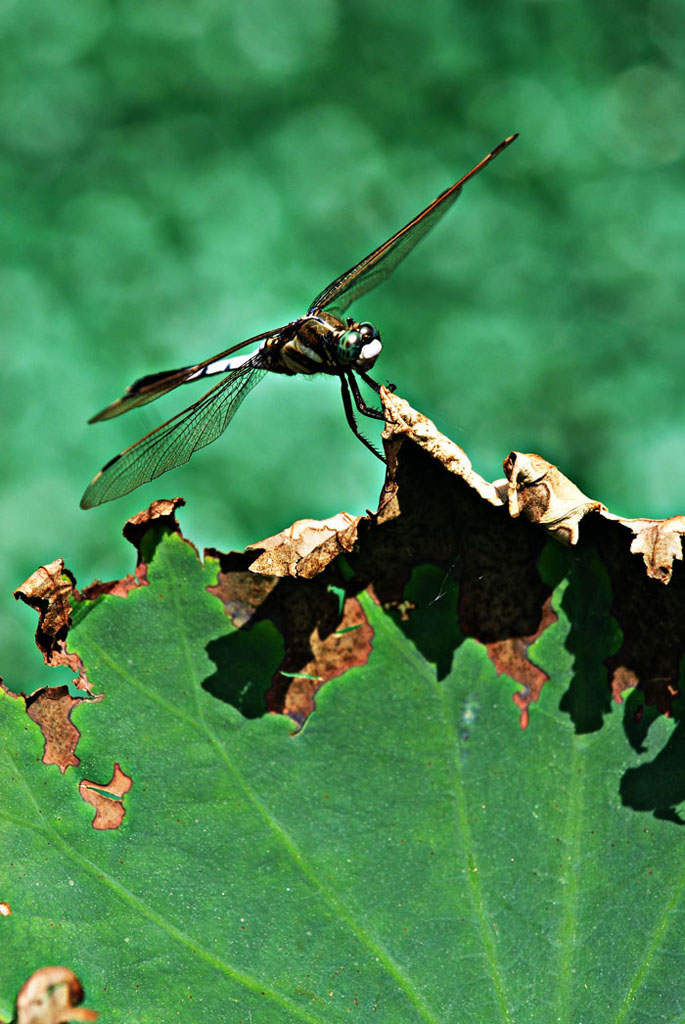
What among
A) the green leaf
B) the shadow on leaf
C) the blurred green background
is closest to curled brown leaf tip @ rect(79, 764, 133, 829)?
the green leaf

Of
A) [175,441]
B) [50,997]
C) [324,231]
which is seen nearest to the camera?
[50,997]

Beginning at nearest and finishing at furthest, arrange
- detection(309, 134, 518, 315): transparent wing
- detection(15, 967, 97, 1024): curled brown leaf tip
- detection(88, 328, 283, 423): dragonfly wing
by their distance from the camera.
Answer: detection(15, 967, 97, 1024): curled brown leaf tip
detection(88, 328, 283, 423): dragonfly wing
detection(309, 134, 518, 315): transparent wing

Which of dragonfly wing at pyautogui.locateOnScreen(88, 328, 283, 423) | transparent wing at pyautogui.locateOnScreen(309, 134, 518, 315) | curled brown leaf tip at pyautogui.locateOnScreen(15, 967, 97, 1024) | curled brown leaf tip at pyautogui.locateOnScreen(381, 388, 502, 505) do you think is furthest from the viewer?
transparent wing at pyautogui.locateOnScreen(309, 134, 518, 315)

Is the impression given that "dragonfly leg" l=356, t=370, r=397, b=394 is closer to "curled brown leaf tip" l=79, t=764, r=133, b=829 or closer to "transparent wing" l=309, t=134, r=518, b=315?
"transparent wing" l=309, t=134, r=518, b=315

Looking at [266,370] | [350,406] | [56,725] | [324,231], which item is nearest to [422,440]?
[350,406]

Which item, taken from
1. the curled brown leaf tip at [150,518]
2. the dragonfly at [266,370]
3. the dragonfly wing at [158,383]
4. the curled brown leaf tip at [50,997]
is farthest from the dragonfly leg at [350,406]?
the curled brown leaf tip at [50,997]

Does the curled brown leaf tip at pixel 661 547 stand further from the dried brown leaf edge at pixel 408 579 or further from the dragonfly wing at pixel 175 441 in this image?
the dragonfly wing at pixel 175 441

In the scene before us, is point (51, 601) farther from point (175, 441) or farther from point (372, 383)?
point (372, 383)
